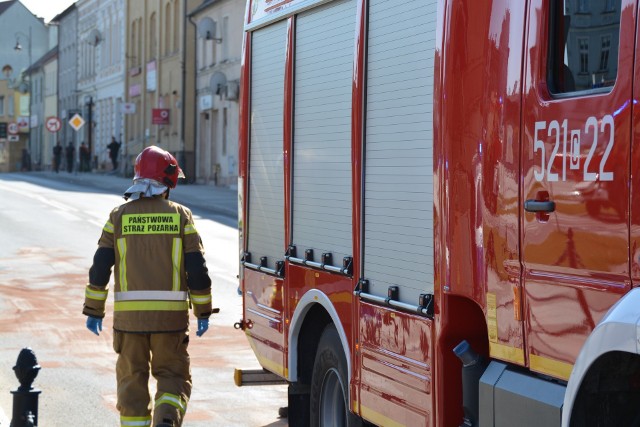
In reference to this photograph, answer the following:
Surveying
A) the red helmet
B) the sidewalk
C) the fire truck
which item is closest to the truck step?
the fire truck

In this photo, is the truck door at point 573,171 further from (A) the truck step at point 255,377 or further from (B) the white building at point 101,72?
(B) the white building at point 101,72

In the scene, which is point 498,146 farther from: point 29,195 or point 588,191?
point 29,195

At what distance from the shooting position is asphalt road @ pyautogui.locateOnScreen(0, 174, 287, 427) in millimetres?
9648

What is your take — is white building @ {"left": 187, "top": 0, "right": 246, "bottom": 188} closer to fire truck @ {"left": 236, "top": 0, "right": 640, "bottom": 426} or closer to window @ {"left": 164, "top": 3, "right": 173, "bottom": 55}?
window @ {"left": 164, "top": 3, "right": 173, "bottom": 55}

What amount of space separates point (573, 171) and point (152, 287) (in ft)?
10.0

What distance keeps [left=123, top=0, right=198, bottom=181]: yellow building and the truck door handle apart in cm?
5266

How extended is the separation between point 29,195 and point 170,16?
2111cm

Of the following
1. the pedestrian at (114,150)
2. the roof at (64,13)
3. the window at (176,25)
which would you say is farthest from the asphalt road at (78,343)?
the roof at (64,13)

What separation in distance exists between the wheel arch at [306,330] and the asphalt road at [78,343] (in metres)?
1.40

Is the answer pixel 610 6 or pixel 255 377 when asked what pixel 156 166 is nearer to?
pixel 255 377

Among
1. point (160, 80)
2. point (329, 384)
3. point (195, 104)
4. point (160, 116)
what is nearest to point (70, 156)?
point (160, 80)

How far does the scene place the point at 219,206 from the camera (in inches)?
1519

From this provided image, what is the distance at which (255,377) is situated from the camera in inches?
336

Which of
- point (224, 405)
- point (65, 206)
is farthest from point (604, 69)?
point (65, 206)
